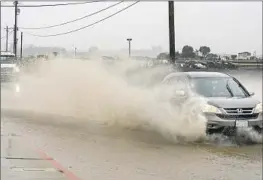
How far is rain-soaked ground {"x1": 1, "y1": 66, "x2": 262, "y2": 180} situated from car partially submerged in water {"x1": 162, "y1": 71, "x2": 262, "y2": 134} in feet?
1.29

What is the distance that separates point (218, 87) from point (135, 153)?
139 inches

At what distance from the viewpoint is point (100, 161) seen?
8539 millimetres

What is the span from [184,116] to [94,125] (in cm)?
329

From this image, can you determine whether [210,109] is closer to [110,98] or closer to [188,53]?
[110,98]

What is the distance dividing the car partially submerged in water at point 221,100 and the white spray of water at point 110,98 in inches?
10.7

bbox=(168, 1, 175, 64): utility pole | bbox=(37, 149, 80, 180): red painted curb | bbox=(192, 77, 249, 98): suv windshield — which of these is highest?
bbox=(168, 1, 175, 64): utility pole

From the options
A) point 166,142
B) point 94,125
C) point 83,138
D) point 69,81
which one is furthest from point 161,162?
point 69,81

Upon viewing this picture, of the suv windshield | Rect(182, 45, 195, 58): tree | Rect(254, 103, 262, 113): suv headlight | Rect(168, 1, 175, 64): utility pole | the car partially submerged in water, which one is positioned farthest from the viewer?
Rect(182, 45, 195, 58): tree

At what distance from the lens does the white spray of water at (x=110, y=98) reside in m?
11.4

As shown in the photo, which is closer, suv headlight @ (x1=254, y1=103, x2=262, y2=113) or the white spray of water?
suv headlight @ (x1=254, y1=103, x2=262, y2=113)

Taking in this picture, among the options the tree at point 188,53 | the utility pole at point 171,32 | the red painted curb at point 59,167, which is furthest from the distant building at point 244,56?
the red painted curb at point 59,167

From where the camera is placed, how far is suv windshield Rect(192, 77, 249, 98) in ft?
38.6

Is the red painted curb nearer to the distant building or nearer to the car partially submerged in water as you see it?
the car partially submerged in water

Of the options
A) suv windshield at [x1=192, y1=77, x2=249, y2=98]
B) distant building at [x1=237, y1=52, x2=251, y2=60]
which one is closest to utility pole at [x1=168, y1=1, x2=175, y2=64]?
suv windshield at [x1=192, y1=77, x2=249, y2=98]
